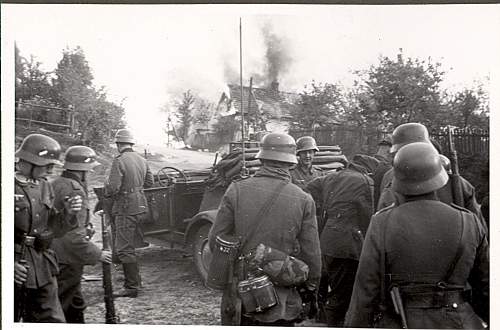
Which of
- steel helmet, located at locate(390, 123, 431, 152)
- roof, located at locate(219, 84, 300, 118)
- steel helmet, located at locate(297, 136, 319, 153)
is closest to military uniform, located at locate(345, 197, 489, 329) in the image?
steel helmet, located at locate(390, 123, 431, 152)

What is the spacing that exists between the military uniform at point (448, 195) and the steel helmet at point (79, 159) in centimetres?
216

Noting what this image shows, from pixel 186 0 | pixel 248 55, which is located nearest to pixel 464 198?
pixel 248 55

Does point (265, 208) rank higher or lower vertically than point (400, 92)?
lower

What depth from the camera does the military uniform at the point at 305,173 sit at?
13.0ft

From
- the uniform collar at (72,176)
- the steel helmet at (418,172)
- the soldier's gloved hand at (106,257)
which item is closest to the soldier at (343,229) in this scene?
the steel helmet at (418,172)

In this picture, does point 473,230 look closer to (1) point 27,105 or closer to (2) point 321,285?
(2) point 321,285

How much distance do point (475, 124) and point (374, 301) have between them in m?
1.61

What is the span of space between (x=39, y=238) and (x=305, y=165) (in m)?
2.01

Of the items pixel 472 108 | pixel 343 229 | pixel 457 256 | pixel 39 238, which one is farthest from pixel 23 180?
pixel 472 108

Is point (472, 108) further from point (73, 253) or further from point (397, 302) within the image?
point (73, 253)

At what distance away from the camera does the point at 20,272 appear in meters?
3.85

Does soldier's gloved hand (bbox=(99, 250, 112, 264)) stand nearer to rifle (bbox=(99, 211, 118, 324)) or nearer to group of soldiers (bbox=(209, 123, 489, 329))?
rifle (bbox=(99, 211, 118, 324))

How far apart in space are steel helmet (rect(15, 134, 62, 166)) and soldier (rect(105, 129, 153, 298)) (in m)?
0.44

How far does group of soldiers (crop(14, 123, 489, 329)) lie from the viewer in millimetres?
3021
